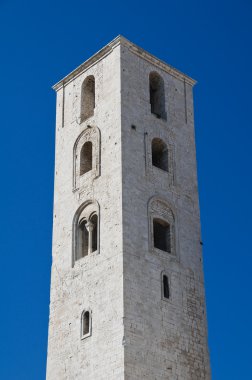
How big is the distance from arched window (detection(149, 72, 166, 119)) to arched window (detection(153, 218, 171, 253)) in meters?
4.93

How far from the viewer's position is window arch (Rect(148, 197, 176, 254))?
1154 inches

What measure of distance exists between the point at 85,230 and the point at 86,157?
125 inches

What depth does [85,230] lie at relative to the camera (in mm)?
30172

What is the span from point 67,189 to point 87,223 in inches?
90.8

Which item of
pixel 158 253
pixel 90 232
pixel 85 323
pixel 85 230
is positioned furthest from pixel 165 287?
pixel 85 230

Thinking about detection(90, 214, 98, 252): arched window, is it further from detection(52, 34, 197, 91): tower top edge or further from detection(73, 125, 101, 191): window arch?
detection(52, 34, 197, 91): tower top edge

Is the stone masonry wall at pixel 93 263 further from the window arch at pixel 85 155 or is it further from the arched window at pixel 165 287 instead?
the arched window at pixel 165 287

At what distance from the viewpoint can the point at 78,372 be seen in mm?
27125

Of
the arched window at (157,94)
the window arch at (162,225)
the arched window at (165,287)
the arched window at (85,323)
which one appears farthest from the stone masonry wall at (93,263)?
the arched window at (157,94)

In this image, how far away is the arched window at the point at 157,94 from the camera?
32875 millimetres

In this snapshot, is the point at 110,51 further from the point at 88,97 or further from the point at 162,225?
the point at 162,225

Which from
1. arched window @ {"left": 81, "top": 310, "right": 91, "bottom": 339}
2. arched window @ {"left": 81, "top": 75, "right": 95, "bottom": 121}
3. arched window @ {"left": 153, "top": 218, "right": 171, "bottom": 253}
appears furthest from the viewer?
arched window @ {"left": 81, "top": 75, "right": 95, "bottom": 121}

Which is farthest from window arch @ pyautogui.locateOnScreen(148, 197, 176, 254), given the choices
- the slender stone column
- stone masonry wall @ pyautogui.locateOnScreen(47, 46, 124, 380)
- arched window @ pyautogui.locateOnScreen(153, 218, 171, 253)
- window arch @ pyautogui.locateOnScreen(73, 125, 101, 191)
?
window arch @ pyautogui.locateOnScreen(73, 125, 101, 191)

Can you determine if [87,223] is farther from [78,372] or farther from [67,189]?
[78,372]
